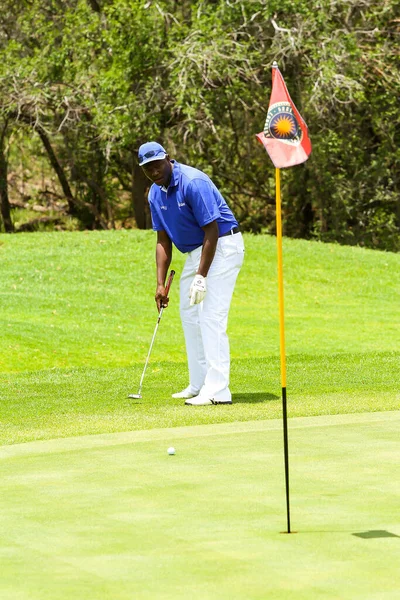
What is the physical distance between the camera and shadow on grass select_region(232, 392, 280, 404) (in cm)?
1021

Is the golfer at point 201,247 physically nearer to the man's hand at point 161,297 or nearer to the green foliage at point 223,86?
the man's hand at point 161,297

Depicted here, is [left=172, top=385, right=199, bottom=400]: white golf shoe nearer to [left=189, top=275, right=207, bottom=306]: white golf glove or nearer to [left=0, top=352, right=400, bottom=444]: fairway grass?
[left=0, top=352, right=400, bottom=444]: fairway grass

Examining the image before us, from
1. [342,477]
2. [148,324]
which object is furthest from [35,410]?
[148,324]

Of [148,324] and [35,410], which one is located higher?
[35,410]

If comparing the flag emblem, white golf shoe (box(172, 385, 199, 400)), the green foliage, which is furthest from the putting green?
the green foliage

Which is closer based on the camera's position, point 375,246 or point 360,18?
point 360,18

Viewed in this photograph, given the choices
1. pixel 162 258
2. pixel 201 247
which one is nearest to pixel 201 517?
pixel 201 247

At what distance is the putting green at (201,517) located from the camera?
4.38 m

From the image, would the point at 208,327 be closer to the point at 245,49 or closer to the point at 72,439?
the point at 72,439

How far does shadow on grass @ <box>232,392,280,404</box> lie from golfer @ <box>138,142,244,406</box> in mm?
266

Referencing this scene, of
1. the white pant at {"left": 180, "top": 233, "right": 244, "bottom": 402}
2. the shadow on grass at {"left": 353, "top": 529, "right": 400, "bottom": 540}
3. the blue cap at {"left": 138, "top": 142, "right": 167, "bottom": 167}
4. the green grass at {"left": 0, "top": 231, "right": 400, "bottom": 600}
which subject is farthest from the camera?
the white pant at {"left": 180, "top": 233, "right": 244, "bottom": 402}

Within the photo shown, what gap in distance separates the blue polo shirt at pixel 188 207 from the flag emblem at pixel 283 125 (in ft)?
11.3

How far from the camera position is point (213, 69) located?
2705 cm

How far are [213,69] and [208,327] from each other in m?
18.0
